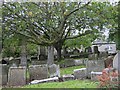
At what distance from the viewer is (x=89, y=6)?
704cm

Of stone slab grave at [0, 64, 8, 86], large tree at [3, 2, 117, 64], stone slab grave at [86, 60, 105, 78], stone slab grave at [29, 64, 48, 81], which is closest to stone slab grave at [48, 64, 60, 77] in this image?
stone slab grave at [29, 64, 48, 81]

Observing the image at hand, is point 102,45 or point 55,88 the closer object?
point 55,88

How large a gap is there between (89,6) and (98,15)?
47cm

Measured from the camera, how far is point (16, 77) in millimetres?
5734

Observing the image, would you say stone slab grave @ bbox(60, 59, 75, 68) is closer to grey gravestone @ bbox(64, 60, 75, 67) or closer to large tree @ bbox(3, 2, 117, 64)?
grey gravestone @ bbox(64, 60, 75, 67)

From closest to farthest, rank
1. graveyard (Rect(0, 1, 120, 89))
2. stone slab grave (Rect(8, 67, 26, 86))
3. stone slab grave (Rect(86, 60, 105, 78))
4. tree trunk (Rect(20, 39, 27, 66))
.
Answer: graveyard (Rect(0, 1, 120, 89)) → stone slab grave (Rect(8, 67, 26, 86)) → stone slab grave (Rect(86, 60, 105, 78)) → tree trunk (Rect(20, 39, 27, 66))

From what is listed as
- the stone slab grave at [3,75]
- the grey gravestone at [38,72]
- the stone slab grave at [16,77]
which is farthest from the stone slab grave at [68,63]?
the stone slab grave at [16,77]

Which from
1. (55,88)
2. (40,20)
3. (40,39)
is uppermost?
(40,20)

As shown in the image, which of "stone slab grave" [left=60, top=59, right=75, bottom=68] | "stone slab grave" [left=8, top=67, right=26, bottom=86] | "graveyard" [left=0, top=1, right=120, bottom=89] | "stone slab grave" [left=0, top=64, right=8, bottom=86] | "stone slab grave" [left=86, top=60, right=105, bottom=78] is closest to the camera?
"graveyard" [left=0, top=1, right=120, bottom=89]

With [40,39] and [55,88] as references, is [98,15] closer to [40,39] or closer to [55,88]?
[40,39]

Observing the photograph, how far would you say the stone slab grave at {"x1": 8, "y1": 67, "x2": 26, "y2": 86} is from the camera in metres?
5.71

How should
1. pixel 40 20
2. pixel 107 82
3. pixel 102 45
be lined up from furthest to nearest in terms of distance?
pixel 102 45
pixel 40 20
pixel 107 82

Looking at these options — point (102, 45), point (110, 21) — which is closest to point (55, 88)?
point (110, 21)

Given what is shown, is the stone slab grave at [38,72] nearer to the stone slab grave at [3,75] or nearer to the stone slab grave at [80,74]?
the stone slab grave at [3,75]
